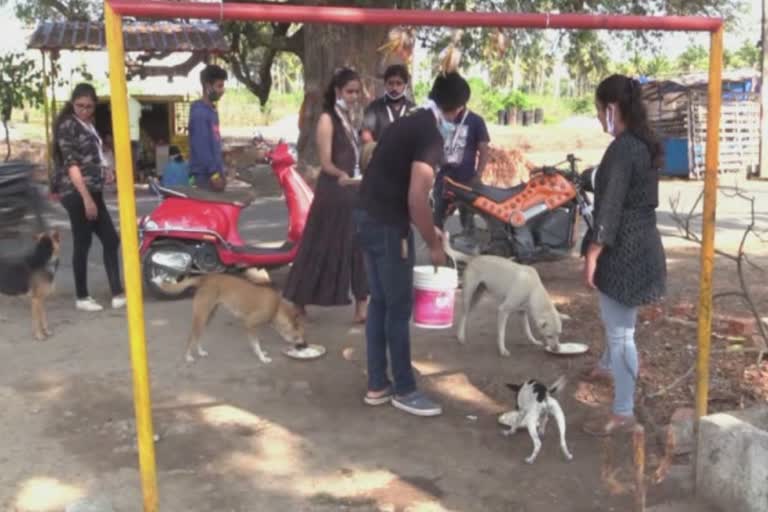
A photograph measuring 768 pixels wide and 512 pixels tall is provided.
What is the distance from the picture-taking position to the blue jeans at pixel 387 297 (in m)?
4.48

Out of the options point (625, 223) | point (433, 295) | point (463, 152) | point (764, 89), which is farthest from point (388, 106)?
point (764, 89)

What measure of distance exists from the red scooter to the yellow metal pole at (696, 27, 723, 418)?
3.88 metres

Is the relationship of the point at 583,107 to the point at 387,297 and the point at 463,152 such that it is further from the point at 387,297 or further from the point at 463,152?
the point at 387,297

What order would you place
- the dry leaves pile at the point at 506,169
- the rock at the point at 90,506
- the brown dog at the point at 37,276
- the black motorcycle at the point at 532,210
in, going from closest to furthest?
the rock at the point at 90,506
the brown dog at the point at 37,276
the black motorcycle at the point at 532,210
the dry leaves pile at the point at 506,169

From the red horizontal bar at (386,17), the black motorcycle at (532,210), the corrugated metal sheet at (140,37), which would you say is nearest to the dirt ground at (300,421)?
the black motorcycle at (532,210)

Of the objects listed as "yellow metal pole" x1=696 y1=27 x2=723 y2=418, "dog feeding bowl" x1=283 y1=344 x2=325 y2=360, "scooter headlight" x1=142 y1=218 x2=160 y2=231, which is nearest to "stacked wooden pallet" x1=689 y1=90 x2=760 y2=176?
"scooter headlight" x1=142 y1=218 x2=160 y2=231

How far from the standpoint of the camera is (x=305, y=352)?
18.6ft

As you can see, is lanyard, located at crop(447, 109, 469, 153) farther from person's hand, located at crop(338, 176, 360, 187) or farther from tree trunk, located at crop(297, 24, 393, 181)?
tree trunk, located at crop(297, 24, 393, 181)

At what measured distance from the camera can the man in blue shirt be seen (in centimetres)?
750

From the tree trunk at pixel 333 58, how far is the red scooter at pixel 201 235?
4.13m

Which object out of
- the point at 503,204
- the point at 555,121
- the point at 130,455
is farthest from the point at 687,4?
the point at 555,121

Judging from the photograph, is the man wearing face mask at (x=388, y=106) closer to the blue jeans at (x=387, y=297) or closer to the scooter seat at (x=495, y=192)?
the scooter seat at (x=495, y=192)

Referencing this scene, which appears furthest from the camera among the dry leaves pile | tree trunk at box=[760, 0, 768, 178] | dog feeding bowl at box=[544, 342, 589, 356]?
tree trunk at box=[760, 0, 768, 178]

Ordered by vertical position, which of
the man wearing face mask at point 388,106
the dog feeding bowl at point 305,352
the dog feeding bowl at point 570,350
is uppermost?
the man wearing face mask at point 388,106
